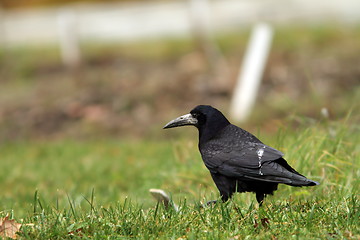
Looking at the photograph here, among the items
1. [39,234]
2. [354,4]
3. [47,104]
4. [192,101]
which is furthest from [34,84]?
[39,234]

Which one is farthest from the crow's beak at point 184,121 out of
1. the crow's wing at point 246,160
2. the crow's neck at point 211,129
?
the crow's wing at point 246,160

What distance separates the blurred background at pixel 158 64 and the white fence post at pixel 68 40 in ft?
0.10

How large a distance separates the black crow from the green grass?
158mm

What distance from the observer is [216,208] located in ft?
13.7

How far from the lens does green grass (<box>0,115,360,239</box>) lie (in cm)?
381

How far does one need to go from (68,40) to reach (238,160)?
13.2 meters

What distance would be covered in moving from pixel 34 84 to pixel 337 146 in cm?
1148

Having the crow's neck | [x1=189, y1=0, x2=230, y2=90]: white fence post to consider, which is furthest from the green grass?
[x1=189, y1=0, x2=230, y2=90]: white fence post

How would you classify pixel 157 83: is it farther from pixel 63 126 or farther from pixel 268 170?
pixel 268 170

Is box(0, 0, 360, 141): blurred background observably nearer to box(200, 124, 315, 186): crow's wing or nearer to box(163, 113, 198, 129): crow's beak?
box(163, 113, 198, 129): crow's beak

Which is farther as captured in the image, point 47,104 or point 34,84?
point 34,84

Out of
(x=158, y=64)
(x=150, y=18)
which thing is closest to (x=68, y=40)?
(x=158, y=64)

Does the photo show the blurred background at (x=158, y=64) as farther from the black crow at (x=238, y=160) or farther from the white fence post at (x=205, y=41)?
the black crow at (x=238, y=160)

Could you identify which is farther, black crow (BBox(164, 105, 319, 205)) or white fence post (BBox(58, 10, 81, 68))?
white fence post (BBox(58, 10, 81, 68))
